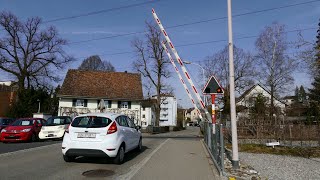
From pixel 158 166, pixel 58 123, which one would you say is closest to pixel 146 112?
pixel 58 123

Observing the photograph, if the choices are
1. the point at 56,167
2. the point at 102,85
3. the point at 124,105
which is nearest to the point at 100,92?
the point at 102,85

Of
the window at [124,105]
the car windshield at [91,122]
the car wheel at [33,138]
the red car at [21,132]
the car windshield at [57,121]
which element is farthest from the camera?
the window at [124,105]

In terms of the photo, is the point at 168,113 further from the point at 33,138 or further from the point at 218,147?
the point at 218,147

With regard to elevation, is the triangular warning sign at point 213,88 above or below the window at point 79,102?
below

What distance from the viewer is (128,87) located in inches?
2181

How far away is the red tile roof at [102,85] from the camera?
2064 inches

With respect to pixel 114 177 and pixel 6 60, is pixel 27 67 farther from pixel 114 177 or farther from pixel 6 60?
pixel 114 177

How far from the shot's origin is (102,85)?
5434cm

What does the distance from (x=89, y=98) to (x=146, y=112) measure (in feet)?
124

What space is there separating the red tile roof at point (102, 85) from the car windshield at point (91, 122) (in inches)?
1624

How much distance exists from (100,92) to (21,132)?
33.6 meters

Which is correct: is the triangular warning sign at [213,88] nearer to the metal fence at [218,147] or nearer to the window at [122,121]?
the metal fence at [218,147]

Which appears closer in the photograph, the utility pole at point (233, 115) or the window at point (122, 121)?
the utility pole at point (233, 115)

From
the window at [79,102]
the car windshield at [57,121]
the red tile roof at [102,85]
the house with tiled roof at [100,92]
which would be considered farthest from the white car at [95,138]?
the window at [79,102]
